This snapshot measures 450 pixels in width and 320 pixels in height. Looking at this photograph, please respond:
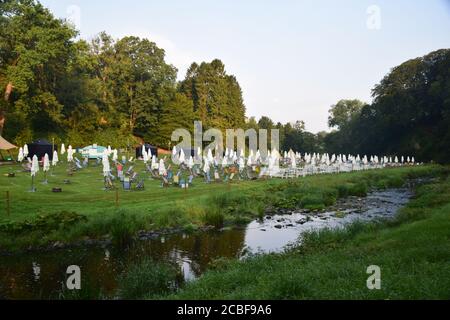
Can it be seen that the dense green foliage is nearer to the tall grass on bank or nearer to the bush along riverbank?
the bush along riverbank

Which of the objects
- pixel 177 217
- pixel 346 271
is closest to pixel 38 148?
pixel 177 217

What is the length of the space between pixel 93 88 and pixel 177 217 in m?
39.0

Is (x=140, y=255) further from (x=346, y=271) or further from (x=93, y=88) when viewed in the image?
(x=93, y=88)

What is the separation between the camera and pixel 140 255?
14.4m

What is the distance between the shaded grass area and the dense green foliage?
121ft

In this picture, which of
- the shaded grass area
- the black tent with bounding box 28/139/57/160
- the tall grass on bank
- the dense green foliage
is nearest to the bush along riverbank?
the tall grass on bank

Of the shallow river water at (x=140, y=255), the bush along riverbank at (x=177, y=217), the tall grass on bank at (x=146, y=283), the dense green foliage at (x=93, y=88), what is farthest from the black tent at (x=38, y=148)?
the tall grass on bank at (x=146, y=283)

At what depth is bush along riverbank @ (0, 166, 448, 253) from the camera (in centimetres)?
1560

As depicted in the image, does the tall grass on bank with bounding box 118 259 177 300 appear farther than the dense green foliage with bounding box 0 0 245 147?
No

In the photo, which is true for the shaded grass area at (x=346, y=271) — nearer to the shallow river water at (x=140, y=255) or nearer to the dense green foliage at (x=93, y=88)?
the shallow river water at (x=140, y=255)

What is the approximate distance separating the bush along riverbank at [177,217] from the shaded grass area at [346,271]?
6.20 meters

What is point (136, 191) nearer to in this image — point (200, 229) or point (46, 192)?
point (46, 192)
